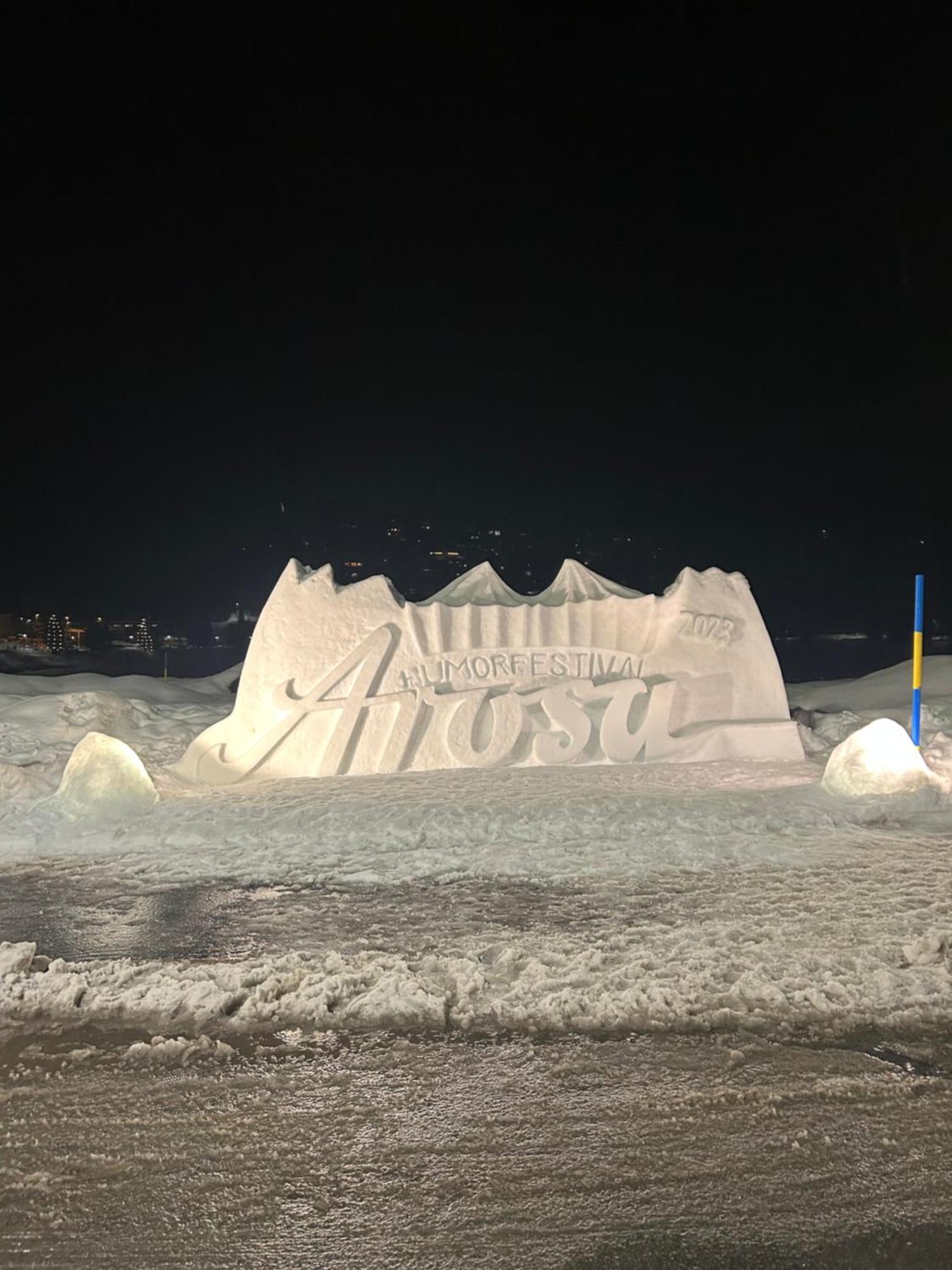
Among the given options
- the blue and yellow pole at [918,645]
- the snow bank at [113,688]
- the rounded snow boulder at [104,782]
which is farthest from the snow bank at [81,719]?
the blue and yellow pole at [918,645]

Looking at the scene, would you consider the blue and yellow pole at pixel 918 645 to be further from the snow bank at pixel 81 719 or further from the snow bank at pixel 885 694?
the snow bank at pixel 81 719

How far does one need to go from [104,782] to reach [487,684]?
3073mm

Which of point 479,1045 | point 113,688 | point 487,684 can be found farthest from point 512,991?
point 113,688

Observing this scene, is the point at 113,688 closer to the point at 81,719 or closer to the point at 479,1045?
the point at 81,719

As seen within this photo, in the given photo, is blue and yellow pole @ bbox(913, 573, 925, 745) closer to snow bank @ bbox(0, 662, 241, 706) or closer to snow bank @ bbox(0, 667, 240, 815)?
snow bank @ bbox(0, 667, 240, 815)

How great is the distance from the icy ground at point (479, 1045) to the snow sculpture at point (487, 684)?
1.83 metres

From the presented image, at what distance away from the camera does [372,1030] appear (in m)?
2.93

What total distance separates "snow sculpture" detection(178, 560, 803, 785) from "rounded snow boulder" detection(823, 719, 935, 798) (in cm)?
142

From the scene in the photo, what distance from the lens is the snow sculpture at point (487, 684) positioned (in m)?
7.33

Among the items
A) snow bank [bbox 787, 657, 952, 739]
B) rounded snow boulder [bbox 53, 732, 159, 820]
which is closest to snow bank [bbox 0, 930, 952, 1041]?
rounded snow boulder [bbox 53, 732, 159, 820]

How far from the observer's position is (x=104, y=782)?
601 centimetres

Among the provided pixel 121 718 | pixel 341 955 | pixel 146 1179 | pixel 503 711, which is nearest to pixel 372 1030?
pixel 341 955

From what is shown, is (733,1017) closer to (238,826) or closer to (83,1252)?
(83,1252)

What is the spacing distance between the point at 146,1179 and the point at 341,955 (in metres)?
1.36
